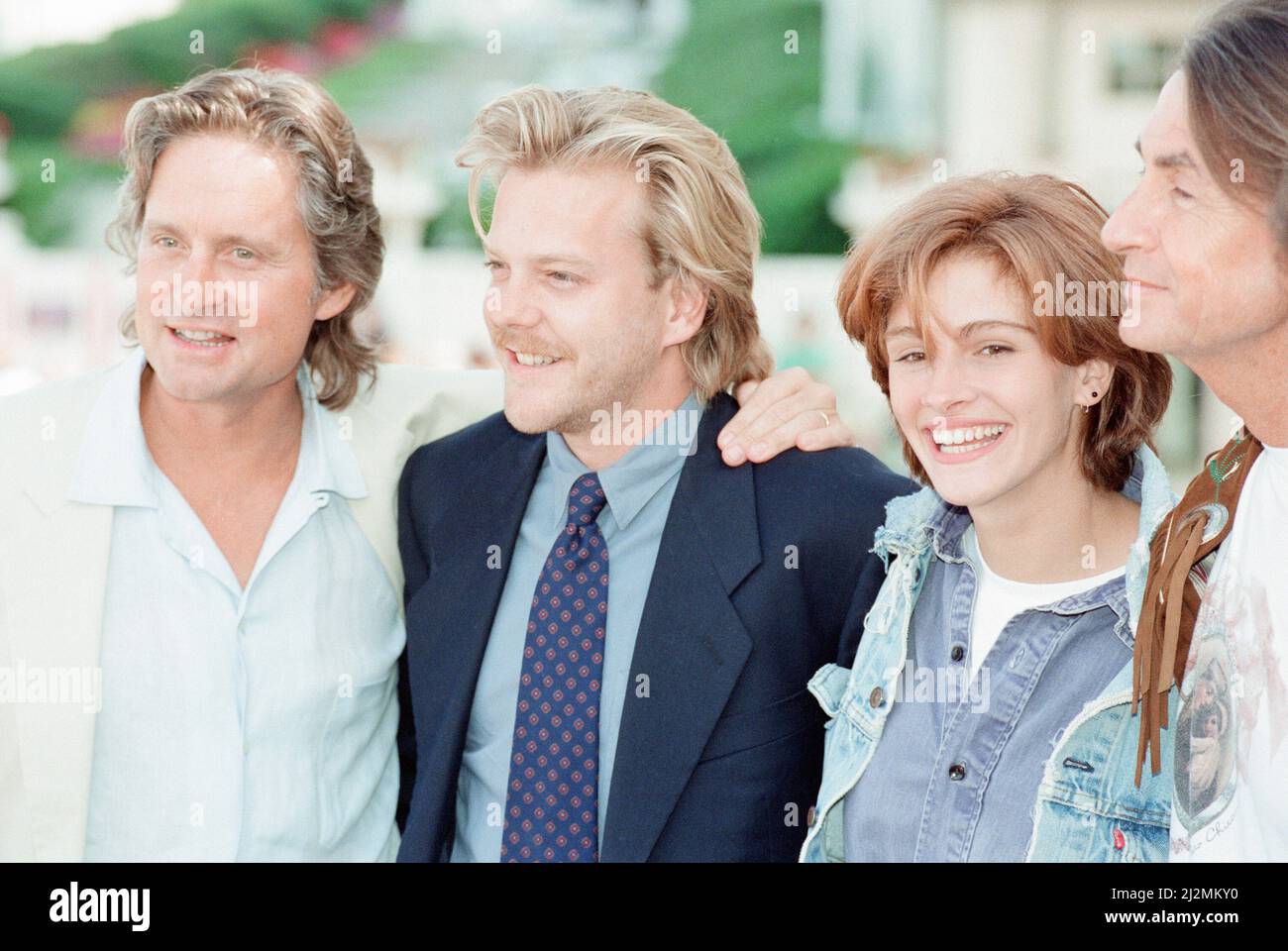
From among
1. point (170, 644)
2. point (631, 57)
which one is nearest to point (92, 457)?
point (170, 644)

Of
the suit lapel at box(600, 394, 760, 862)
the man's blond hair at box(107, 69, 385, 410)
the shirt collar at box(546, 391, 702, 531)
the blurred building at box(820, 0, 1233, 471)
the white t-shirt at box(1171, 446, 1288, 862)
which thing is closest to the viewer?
the white t-shirt at box(1171, 446, 1288, 862)

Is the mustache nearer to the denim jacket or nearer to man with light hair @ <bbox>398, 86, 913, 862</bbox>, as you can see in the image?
man with light hair @ <bbox>398, 86, 913, 862</bbox>

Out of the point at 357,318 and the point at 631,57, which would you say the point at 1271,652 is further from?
the point at 631,57

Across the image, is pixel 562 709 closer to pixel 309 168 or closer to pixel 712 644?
pixel 712 644

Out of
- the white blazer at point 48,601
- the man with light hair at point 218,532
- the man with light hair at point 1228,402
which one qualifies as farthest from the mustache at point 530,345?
the man with light hair at point 1228,402

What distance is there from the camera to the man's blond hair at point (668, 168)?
2.82 m

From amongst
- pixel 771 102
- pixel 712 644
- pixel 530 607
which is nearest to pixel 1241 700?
pixel 712 644

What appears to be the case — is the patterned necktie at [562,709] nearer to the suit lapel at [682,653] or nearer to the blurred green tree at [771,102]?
the suit lapel at [682,653]

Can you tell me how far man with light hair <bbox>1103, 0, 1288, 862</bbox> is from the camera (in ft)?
6.48

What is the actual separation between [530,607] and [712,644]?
36 cm

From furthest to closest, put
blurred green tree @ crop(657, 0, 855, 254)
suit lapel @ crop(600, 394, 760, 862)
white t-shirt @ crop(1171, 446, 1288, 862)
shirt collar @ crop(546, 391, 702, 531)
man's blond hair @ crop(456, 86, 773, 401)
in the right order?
blurred green tree @ crop(657, 0, 855, 254), man's blond hair @ crop(456, 86, 773, 401), shirt collar @ crop(546, 391, 702, 531), suit lapel @ crop(600, 394, 760, 862), white t-shirt @ crop(1171, 446, 1288, 862)

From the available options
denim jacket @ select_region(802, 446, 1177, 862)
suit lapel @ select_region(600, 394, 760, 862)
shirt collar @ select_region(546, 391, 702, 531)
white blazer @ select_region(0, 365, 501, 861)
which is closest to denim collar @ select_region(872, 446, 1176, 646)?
denim jacket @ select_region(802, 446, 1177, 862)

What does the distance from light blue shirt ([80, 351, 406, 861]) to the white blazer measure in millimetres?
42

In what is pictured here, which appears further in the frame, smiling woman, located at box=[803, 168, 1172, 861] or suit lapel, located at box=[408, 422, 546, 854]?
suit lapel, located at box=[408, 422, 546, 854]
